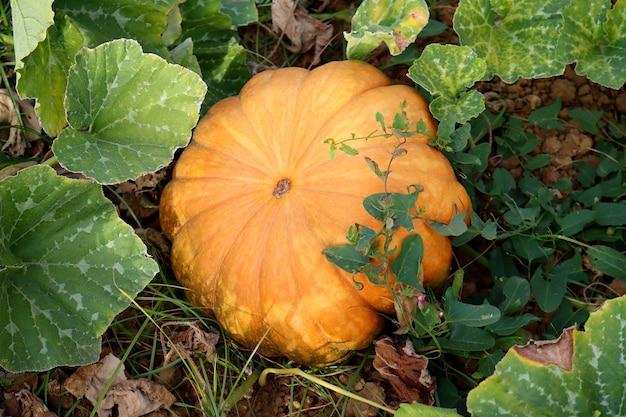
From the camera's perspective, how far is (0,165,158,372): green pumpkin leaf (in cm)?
197

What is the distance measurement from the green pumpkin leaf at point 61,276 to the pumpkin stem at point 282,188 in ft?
1.23

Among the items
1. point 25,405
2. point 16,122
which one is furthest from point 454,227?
point 16,122

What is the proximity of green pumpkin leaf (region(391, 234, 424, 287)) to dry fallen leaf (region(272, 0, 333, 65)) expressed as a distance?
967 mm

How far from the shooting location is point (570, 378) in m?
1.60

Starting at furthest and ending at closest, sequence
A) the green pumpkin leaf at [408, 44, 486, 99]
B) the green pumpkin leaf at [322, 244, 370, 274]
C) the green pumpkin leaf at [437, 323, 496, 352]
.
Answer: the green pumpkin leaf at [408, 44, 486, 99], the green pumpkin leaf at [437, 323, 496, 352], the green pumpkin leaf at [322, 244, 370, 274]

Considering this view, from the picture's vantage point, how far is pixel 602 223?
2133 millimetres

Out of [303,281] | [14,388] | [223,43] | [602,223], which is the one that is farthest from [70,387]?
[602,223]

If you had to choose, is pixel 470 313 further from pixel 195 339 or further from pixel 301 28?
pixel 301 28

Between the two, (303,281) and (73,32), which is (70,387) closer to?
(303,281)

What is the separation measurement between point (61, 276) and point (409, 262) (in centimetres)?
93

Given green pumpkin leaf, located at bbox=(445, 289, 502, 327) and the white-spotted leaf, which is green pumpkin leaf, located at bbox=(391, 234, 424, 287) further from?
the white-spotted leaf

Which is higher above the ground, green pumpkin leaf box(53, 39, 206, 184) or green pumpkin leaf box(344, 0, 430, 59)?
green pumpkin leaf box(344, 0, 430, 59)

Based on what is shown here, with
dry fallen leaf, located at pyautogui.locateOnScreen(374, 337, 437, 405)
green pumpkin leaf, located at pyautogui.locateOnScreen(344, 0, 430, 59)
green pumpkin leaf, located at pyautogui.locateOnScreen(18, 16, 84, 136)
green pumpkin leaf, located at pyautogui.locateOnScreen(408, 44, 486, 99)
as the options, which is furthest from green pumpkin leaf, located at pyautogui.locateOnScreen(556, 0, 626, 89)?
green pumpkin leaf, located at pyautogui.locateOnScreen(18, 16, 84, 136)

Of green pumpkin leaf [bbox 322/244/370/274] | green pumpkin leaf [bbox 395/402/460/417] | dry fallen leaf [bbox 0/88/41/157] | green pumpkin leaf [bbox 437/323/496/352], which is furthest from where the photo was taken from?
dry fallen leaf [bbox 0/88/41/157]
